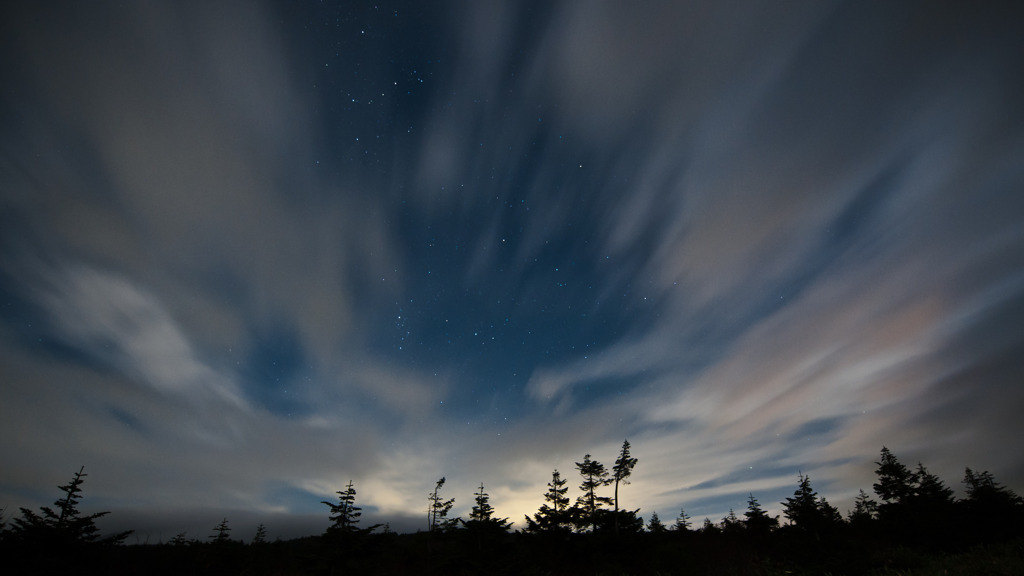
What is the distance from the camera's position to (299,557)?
3406 cm

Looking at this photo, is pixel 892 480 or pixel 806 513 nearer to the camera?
pixel 806 513

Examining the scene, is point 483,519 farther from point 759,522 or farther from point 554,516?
point 759,522

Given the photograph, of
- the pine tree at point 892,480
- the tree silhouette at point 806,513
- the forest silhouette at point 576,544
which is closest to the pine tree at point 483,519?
the forest silhouette at point 576,544

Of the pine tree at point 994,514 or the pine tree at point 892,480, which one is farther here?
the pine tree at point 892,480

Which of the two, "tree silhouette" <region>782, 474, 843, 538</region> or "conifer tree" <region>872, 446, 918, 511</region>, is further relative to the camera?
"conifer tree" <region>872, 446, 918, 511</region>

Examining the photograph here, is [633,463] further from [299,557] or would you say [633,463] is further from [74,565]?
[74,565]

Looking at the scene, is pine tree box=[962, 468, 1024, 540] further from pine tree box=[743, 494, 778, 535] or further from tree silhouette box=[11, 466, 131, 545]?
tree silhouette box=[11, 466, 131, 545]

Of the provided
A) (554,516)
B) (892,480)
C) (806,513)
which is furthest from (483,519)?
(892,480)

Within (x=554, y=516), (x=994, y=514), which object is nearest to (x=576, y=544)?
(x=554, y=516)

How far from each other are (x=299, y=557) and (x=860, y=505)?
110939 mm

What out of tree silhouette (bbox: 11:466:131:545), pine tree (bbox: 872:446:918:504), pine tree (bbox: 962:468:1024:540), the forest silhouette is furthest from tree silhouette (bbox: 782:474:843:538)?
tree silhouette (bbox: 11:466:131:545)

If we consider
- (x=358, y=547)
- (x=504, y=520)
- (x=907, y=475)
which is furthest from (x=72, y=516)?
(x=907, y=475)

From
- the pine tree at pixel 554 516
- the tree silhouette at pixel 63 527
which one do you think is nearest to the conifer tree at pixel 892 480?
the pine tree at pixel 554 516

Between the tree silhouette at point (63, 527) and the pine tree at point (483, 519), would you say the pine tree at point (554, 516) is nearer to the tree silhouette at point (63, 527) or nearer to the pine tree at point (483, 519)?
the pine tree at point (483, 519)
